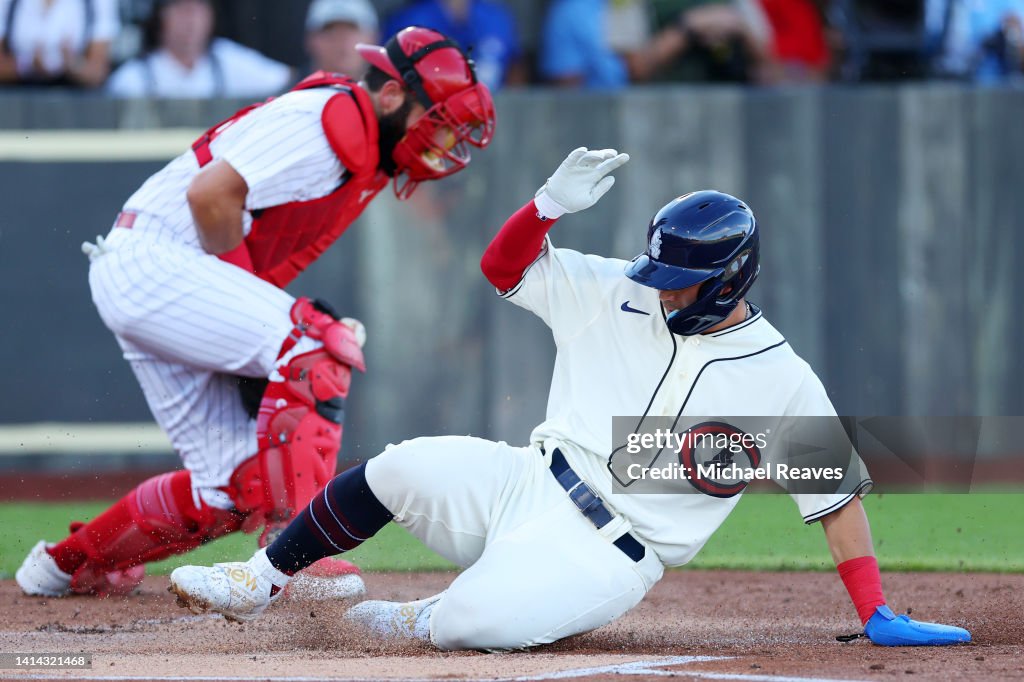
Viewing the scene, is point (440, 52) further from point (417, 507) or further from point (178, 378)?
point (417, 507)

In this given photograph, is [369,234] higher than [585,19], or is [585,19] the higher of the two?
[585,19]

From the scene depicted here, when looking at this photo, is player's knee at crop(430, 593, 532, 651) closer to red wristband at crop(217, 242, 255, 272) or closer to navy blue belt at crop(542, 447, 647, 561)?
navy blue belt at crop(542, 447, 647, 561)

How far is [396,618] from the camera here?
4.41 m

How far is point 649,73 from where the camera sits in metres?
9.69

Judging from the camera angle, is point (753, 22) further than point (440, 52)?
Yes

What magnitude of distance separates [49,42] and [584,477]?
6135 millimetres

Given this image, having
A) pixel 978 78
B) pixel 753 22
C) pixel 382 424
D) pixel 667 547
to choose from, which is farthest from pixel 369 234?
pixel 667 547

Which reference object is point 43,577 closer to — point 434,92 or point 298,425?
point 298,425

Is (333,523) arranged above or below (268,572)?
above

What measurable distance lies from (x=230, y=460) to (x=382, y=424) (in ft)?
10.9

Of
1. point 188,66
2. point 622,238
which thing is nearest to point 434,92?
point 622,238

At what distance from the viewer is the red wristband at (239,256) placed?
516 cm

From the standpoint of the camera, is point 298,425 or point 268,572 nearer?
point 268,572

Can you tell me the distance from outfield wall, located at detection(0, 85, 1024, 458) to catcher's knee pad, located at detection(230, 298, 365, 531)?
330cm
